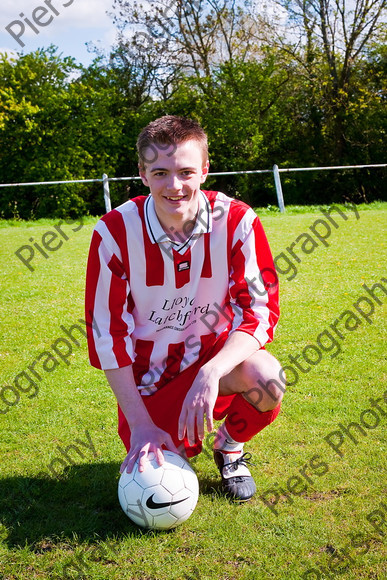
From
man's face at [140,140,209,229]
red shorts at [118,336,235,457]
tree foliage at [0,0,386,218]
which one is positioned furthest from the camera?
tree foliage at [0,0,386,218]

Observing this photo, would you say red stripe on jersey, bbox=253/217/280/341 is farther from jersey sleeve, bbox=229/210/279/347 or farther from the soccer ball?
the soccer ball

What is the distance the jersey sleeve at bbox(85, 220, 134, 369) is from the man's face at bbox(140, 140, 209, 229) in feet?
0.90

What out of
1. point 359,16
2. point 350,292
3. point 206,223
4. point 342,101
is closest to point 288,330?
point 350,292

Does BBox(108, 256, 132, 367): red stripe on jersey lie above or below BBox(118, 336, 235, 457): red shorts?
above

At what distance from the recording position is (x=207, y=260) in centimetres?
271

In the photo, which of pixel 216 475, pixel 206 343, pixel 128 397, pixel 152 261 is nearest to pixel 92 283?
pixel 152 261

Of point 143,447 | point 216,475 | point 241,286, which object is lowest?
point 216,475

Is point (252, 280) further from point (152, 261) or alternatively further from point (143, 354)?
point (143, 354)

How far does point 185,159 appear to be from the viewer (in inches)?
99.9

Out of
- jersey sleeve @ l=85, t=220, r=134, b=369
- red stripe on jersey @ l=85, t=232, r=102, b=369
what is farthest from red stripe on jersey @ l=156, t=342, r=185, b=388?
red stripe on jersey @ l=85, t=232, r=102, b=369

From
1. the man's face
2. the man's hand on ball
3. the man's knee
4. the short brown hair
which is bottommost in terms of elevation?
the man's hand on ball

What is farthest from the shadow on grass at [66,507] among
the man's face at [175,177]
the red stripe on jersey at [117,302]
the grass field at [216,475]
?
the man's face at [175,177]

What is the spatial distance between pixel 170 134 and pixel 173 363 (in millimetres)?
1079

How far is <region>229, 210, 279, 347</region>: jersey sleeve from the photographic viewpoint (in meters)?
2.62
